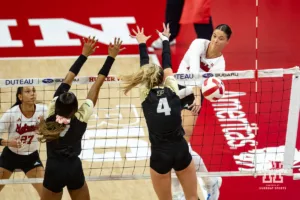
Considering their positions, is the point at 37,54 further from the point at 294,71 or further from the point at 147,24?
the point at 294,71

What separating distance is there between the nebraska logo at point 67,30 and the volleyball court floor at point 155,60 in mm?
101

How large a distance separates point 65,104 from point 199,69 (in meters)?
2.43

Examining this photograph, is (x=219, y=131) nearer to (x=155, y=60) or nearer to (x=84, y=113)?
(x=155, y=60)

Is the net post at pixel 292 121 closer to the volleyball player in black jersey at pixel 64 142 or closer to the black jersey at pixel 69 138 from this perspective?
the volleyball player in black jersey at pixel 64 142

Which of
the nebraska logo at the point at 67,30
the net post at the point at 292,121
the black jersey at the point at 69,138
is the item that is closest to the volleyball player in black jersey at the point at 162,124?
the black jersey at the point at 69,138

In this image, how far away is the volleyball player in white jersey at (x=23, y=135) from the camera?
9.45 m

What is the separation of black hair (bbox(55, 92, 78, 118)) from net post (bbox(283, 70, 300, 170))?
279 cm

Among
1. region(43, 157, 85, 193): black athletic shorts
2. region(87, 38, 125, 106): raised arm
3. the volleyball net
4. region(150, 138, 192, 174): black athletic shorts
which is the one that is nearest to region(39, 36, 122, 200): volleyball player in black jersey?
region(43, 157, 85, 193): black athletic shorts

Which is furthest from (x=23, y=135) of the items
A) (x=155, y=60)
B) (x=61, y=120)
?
(x=155, y=60)

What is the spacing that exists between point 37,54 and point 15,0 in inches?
86.0

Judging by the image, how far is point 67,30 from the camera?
15.6 m

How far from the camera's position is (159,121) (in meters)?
8.42

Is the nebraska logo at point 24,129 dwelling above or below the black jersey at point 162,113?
below

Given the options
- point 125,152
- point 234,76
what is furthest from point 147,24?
point 234,76
